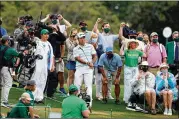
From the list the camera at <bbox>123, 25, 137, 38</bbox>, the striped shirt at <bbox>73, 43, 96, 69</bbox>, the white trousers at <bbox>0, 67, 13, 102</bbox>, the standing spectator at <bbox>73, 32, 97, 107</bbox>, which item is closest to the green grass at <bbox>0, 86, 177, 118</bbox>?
the white trousers at <bbox>0, 67, 13, 102</bbox>

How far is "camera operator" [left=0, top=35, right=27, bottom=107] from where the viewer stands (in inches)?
724

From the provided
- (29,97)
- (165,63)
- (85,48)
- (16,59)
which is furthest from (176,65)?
(29,97)

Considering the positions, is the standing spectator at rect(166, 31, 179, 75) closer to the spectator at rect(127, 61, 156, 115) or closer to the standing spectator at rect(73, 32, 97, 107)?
the spectator at rect(127, 61, 156, 115)

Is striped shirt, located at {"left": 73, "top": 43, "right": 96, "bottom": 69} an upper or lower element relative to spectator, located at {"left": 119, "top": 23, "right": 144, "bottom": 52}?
lower

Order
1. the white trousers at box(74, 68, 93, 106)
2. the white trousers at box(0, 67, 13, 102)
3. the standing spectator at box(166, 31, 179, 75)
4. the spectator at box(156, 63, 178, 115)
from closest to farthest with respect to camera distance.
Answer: the white trousers at box(0, 67, 13, 102), the white trousers at box(74, 68, 93, 106), the spectator at box(156, 63, 178, 115), the standing spectator at box(166, 31, 179, 75)

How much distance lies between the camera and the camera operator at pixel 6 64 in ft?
60.3

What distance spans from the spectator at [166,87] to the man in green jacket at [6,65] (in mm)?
3984

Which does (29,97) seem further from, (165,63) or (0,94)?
(165,63)

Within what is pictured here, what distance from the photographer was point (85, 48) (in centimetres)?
1967

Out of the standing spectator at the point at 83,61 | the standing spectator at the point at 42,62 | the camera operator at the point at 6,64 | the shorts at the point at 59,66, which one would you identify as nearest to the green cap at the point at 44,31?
the standing spectator at the point at 42,62

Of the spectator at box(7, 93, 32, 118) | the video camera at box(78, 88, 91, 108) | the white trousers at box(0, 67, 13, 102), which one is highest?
the white trousers at box(0, 67, 13, 102)

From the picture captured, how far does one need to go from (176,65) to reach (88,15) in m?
37.9

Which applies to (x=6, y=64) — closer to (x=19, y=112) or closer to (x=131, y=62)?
(x=19, y=112)

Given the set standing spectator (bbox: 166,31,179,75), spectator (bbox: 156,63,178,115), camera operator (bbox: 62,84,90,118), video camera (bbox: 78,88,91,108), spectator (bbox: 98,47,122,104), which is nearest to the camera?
camera operator (bbox: 62,84,90,118)
